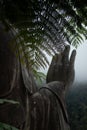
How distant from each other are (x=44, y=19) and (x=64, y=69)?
1.59 metres

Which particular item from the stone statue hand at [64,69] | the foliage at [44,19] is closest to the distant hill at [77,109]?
the stone statue hand at [64,69]

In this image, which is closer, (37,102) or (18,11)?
(18,11)

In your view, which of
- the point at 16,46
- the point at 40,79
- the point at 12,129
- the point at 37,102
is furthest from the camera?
the point at 40,79

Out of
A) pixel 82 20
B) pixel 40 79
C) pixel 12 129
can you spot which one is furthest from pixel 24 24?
pixel 40 79

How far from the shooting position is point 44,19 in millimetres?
982

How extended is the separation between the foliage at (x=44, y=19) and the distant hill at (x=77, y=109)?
12385 millimetres

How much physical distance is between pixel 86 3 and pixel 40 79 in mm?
1605

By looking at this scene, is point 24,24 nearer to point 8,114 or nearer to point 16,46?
point 16,46

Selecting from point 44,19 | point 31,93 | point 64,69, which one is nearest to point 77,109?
point 64,69

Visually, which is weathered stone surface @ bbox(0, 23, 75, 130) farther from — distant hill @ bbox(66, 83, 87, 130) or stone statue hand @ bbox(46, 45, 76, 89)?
distant hill @ bbox(66, 83, 87, 130)

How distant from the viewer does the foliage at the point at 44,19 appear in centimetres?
98

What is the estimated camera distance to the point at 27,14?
982mm

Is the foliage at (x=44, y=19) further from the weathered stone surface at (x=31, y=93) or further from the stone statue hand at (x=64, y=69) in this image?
the stone statue hand at (x=64, y=69)

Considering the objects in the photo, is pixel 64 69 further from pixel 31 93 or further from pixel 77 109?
pixel 77 109
